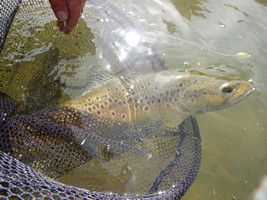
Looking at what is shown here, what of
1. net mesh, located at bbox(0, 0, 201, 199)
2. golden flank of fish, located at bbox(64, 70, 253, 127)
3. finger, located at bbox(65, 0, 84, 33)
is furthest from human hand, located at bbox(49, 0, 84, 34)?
golden flank of fish, located at bbox(64, 70, 253, 127)

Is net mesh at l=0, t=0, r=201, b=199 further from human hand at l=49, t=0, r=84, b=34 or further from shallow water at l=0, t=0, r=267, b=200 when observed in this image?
human hand at l=49, t=0, r=84, b=34

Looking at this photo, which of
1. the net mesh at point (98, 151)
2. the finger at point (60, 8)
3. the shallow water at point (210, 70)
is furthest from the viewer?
the shallow water at point (210, 70)

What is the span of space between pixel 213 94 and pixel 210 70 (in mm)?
664

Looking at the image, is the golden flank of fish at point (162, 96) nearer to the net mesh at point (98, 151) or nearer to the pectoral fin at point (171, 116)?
the pectoral fin at point (171, 116)

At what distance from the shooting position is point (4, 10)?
2.56 metres

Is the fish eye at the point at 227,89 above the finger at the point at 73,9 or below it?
below

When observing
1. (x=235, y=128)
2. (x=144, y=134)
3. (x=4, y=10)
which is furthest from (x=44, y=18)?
(x=235, y=128)

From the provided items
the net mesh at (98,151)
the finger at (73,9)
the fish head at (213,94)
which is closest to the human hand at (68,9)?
the finger at (73,9)

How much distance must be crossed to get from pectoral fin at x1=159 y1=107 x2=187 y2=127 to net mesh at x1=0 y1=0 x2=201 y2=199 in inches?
5.2

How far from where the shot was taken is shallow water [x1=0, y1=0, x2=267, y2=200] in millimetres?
2760

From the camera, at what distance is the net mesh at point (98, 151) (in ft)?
7.11

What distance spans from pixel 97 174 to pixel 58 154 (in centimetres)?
32

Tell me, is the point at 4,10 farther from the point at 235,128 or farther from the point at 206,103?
the point at 235,128

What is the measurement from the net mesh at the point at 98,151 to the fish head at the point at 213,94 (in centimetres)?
44
